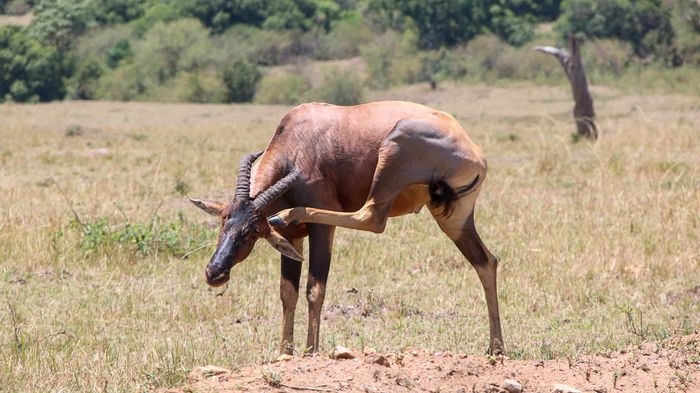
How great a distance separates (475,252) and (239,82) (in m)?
32.1

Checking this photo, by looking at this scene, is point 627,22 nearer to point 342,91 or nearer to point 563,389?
point 342,91

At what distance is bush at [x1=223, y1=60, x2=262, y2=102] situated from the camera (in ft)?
127

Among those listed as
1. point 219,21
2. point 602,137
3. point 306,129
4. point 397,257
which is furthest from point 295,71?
point 306,129

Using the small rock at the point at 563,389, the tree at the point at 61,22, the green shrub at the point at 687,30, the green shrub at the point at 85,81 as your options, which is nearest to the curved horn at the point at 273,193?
the small rock at the point at 563,389

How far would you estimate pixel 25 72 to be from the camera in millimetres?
38594

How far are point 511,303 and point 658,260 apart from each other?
180 cm

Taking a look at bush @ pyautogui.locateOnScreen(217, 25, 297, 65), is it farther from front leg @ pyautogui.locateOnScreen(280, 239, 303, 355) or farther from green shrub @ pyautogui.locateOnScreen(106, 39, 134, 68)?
front leg @ pyautogui.locateOnScreen(280, 239, 303, 355)

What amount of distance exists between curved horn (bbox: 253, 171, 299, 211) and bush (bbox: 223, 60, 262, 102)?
3226 cm

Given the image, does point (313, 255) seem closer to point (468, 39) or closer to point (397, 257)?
point (397, 257)

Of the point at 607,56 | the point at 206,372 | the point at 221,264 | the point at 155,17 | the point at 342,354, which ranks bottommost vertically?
the point at 155,17

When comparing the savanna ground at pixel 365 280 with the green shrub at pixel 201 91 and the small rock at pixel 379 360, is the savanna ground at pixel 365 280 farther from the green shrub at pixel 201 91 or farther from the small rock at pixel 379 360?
the green shrub at pixel 201 91

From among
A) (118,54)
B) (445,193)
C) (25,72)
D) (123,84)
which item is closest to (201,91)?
(123,84)

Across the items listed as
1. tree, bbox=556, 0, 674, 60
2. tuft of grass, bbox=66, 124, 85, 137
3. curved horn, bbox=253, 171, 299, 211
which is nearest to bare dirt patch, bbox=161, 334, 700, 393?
curved horn, bbox=253, 171, 299, 211

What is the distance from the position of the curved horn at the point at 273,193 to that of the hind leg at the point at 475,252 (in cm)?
105
